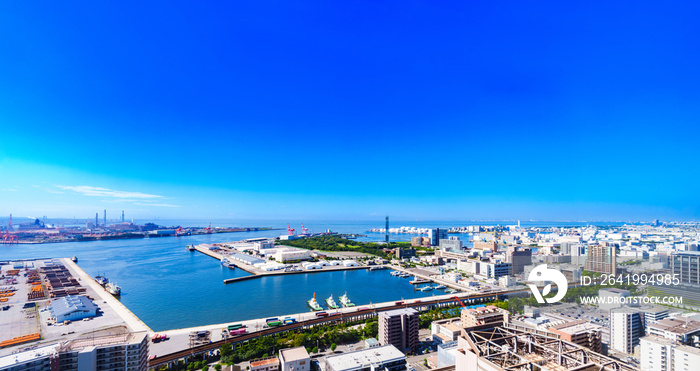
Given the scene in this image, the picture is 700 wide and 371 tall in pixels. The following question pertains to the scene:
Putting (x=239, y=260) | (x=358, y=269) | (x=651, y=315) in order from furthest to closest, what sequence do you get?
(x=239, y=260)
(x=358, y=269)
(x=651, y=315)

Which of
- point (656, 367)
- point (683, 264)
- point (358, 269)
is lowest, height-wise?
point (358, 269)

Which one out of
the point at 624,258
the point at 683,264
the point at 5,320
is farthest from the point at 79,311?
the point at 624,258

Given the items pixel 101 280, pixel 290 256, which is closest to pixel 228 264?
pixel 290 256

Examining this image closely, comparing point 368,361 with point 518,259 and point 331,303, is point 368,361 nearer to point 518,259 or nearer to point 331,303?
point 331,303

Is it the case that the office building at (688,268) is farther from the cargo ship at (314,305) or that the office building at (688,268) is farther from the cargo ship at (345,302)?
the cargo ship at (314,305)

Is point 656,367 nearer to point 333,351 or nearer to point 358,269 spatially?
point 333,351

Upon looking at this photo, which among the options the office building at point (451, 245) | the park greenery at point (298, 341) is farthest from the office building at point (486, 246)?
the park greenery at point (298, 341)
